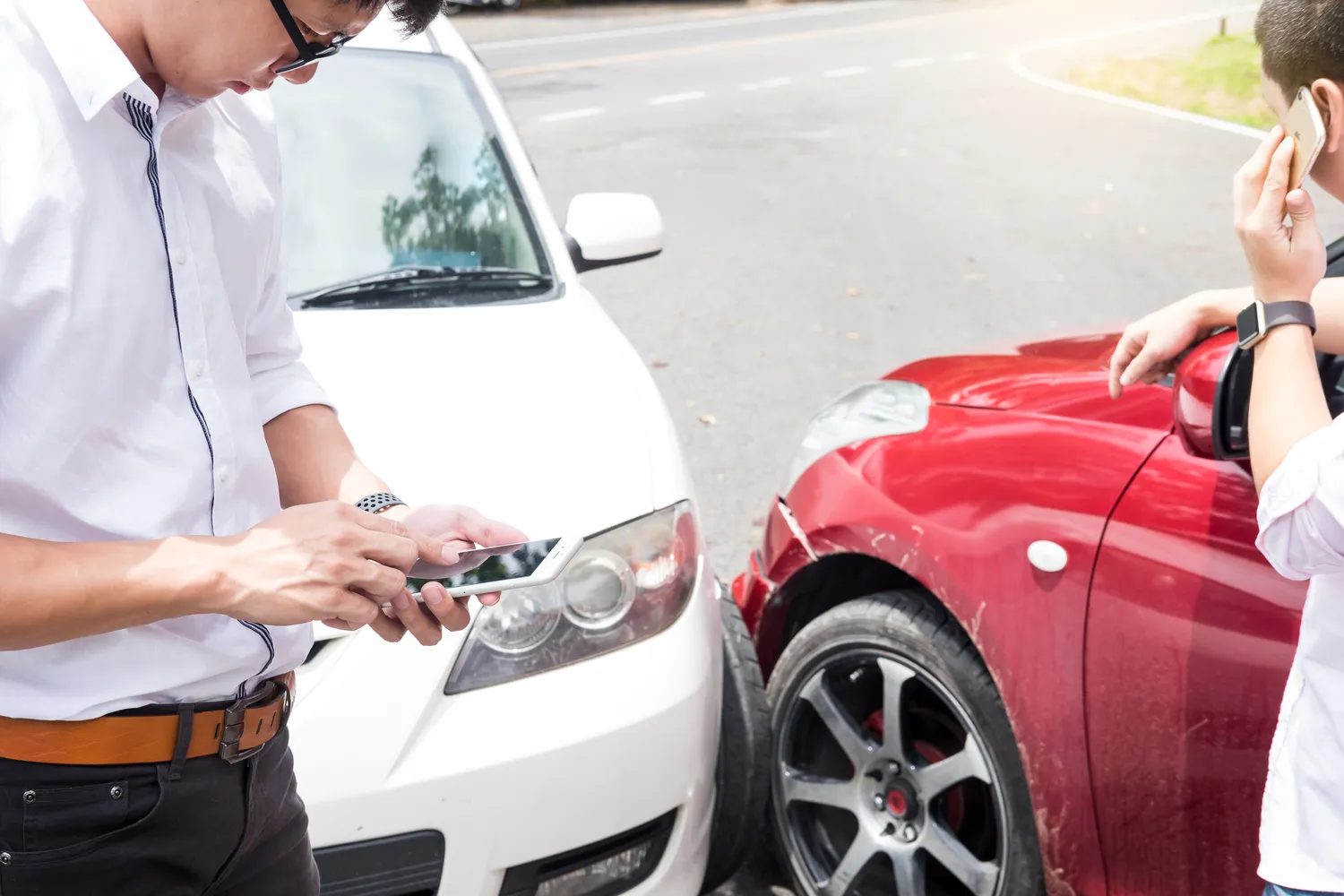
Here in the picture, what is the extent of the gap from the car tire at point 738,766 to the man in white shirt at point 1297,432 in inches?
45.9

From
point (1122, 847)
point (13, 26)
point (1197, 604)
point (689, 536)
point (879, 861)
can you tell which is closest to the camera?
point (13, 26)

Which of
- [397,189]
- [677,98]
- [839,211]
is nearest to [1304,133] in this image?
[397,189]

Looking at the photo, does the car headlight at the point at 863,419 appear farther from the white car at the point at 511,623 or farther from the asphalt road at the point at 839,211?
the asphalt road at the point at 839,211

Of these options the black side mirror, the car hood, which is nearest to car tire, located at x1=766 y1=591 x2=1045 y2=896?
the car hood

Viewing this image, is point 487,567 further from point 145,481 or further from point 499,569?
point 145,481

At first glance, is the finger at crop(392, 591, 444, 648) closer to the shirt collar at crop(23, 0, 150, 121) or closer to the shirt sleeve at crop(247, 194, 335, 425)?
the shirt sleeve at crop(247, 194, 335, 425)

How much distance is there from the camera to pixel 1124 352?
6.60ft

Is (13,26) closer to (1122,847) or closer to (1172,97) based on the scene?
(1122,847)

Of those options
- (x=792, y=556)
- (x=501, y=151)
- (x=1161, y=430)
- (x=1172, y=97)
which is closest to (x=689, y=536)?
(x=792, y=556)

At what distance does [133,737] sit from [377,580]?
0.31 m

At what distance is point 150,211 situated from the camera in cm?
131

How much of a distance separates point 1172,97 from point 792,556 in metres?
12.7

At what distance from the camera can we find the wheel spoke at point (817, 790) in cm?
256

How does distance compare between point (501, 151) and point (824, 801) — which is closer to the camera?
point (824, 801)
